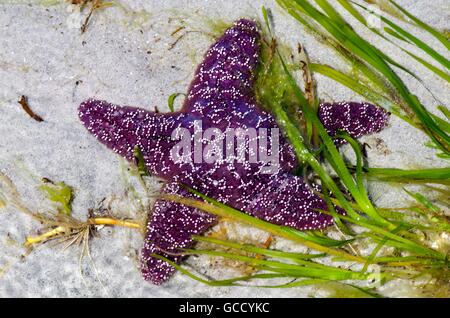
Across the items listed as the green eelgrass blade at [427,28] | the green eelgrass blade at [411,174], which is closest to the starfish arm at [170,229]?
the green eelgrass blade at [411,174]

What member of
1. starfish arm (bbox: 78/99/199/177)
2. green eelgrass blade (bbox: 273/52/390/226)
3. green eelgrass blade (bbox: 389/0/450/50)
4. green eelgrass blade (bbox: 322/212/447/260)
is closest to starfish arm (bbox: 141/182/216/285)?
starfish arm (bbox: 78/99/199/177)

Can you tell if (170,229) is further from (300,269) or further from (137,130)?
(300,269)

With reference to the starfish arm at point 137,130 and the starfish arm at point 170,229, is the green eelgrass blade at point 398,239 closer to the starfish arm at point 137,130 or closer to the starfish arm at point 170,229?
the starfish arm at point 170,229

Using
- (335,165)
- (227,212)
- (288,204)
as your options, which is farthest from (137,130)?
(335,165)

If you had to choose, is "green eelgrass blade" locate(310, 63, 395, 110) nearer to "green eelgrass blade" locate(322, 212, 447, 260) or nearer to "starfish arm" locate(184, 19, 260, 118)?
"starfish arm" locate(184, 19, 260, 118)
